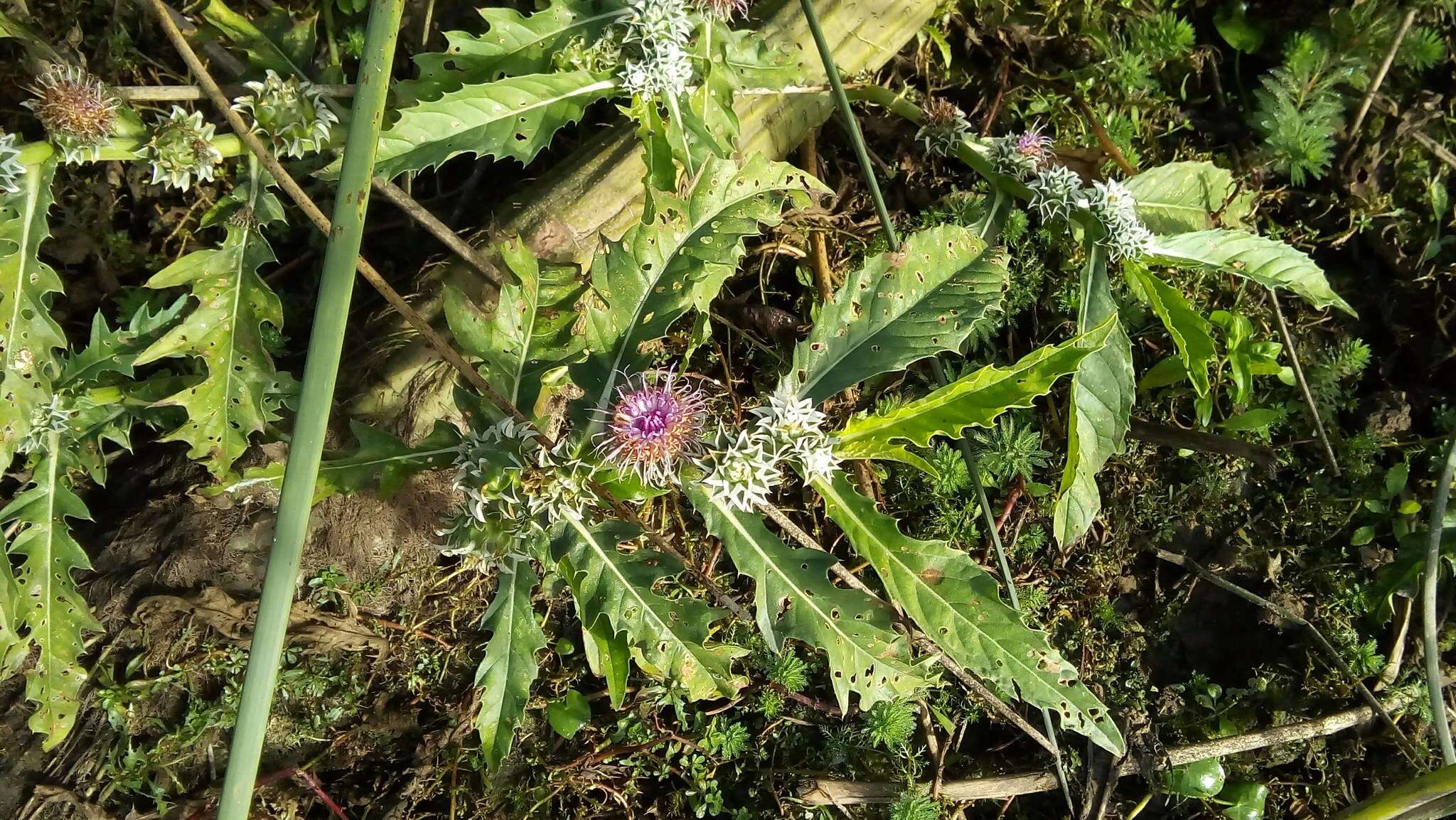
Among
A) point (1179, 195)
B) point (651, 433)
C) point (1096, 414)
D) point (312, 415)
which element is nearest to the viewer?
point (312, 415)

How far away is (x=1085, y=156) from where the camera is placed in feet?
8.69

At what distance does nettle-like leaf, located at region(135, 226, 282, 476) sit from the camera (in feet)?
7.30

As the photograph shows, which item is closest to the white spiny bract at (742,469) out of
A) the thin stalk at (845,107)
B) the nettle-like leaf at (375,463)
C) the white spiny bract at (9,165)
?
the nettle-like leaf at (375,463)

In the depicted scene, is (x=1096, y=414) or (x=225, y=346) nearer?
(x=225, y=346)

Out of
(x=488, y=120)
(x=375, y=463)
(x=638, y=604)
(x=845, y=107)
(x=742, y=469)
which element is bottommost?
(x=638, y=604)

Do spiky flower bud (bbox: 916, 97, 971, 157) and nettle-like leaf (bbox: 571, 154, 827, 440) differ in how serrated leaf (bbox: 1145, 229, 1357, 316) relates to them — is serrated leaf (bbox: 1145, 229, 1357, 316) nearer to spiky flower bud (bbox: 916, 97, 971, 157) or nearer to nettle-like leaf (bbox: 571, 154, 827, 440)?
spiky flower bud (bbox: 916, 97, 971, 157)

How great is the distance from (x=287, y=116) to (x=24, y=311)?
2.79 ft

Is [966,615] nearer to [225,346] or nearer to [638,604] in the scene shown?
[638,604]

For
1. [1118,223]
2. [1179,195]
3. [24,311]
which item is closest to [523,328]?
[24,311]

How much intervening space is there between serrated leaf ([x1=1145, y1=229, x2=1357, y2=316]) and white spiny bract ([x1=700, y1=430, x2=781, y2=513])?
140cm

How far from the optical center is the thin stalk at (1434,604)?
8.35 ft

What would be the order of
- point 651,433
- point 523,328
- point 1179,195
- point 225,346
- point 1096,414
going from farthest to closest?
point 1179,195 → point 1096,414 → point 225,346 → point 523,328 → point 651,433

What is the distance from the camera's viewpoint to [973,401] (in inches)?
77.6

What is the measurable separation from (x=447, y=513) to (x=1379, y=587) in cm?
300
